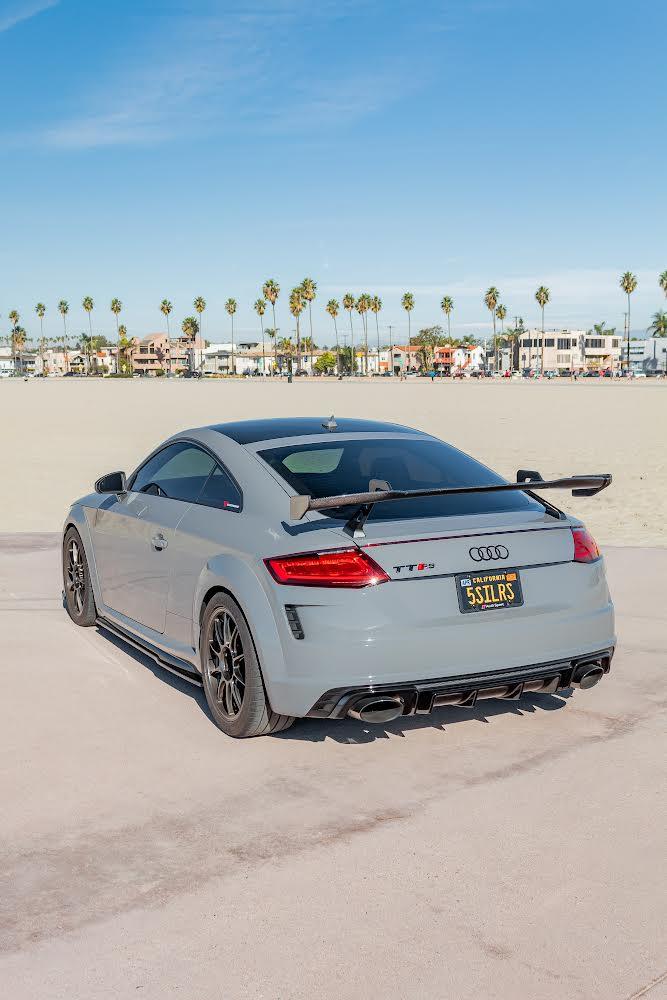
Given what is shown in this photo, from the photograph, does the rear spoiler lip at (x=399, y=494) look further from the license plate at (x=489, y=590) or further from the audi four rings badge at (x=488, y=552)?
the license plate at (x=489, y=590)

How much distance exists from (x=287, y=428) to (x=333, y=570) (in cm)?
161

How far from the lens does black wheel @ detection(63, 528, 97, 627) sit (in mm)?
7527

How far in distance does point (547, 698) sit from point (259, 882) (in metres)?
2.74

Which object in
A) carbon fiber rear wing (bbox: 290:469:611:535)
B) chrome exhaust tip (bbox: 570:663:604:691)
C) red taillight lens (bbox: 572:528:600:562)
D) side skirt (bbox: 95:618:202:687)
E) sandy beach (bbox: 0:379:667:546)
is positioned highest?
carbon fiber rear wing (bbox: 290:469:611:535)

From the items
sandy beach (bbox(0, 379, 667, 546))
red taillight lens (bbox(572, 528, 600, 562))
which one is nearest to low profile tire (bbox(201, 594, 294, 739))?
red taillight lens (bbox(572, 528, 600, 562))

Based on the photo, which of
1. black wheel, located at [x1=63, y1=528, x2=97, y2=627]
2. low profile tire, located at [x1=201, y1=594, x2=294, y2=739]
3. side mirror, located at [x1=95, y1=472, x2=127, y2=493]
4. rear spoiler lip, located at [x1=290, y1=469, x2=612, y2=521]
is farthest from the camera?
black wheel, located at [x1=63, y1=528, x2=97, y2=627]

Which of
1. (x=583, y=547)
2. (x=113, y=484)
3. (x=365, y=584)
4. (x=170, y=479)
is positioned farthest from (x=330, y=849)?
(x=113, y=484)

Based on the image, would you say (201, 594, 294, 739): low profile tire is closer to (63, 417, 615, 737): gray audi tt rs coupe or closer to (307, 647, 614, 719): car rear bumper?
(63, 417, 615, 737): gray audi tt rs coupe

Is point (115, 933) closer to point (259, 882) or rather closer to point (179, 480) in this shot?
point (259, 882)

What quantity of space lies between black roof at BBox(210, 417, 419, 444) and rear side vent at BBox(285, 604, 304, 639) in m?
1.34

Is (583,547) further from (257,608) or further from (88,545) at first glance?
(88,545)

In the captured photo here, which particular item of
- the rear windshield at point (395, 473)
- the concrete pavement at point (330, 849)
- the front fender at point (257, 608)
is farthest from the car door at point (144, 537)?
the front fender at point (257, 608)

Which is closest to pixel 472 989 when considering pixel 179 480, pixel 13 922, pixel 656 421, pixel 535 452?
pixel 13 922

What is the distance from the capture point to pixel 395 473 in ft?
19.5
